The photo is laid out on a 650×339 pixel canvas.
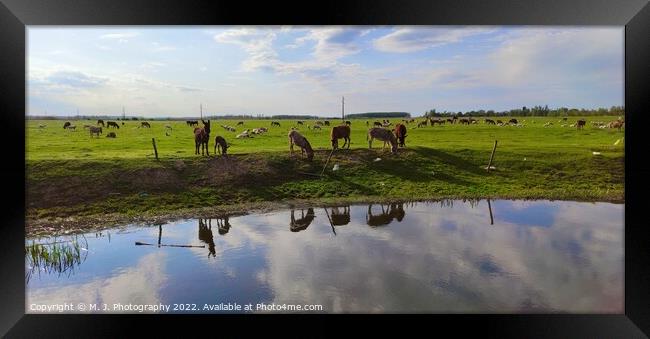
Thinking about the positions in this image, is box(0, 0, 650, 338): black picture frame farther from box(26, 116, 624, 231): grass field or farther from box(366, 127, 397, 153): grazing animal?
box(366, 127, 397, 153): grazing animal

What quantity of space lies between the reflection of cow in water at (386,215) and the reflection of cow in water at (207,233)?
5205mm

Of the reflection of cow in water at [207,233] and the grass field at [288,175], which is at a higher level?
the grass field at [288,175]

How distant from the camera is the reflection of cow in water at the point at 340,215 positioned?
43.0 feet

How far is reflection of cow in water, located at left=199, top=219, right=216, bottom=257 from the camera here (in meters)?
10.5

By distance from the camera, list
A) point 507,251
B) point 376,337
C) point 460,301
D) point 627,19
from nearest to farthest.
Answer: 1. point 376,337
2. point 627,19
3. point 460,301
4. point 507,251

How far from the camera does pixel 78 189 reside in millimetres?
14148

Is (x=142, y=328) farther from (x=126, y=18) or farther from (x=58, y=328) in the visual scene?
(x=126, y=18)

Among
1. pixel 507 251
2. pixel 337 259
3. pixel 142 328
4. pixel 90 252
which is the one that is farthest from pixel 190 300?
pixel 507 251

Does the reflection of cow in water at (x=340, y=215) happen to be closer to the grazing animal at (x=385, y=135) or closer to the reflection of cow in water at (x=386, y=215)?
the reflection of cow in water at (x=386, y=215)

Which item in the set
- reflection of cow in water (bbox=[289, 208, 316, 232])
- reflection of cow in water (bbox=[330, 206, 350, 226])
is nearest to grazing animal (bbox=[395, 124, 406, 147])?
reflection of cow in water (bbox=[330, 206, 350, 226])

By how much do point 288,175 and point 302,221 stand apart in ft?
14.6

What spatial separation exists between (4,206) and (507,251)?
11.8 m


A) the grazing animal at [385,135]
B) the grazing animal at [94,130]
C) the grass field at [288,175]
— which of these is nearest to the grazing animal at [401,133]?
the grazing animal at [385,135]

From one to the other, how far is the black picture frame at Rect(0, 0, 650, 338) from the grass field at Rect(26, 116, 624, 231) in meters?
5.88
